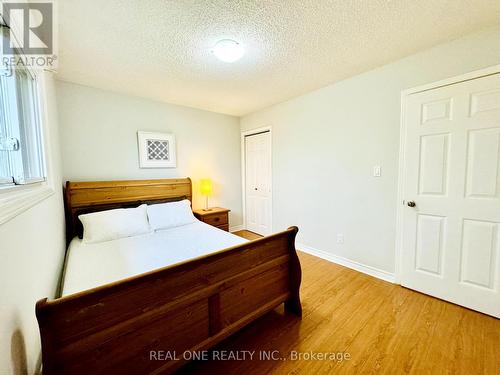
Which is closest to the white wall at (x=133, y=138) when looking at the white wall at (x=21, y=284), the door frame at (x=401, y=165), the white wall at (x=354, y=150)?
the white wall at (x=354, y=150)

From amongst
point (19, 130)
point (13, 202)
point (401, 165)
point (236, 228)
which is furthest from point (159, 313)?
point (236, 228)

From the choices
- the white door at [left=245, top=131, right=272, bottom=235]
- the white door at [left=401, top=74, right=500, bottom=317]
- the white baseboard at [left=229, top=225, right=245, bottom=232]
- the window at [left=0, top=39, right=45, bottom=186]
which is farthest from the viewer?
the white baseboard at [left=229, top=225, right=245, bottom=232]

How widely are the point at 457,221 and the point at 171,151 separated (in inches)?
138

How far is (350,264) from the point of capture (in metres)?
2.64

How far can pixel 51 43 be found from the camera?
1727mm

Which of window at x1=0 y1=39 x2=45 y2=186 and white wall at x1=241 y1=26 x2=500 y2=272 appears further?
white wall at x1=241 y1=26 x2=500 y2=272

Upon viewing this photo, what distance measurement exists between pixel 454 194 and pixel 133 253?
9.55ft

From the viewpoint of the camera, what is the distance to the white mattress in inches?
59.2

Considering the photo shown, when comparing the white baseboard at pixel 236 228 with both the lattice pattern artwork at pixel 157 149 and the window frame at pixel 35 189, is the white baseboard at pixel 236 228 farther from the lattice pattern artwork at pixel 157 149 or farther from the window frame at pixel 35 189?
the window frame at pixel 35 189

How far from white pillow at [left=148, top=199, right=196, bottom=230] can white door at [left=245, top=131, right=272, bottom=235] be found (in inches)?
57.5

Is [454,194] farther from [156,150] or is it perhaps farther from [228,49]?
[156,150]

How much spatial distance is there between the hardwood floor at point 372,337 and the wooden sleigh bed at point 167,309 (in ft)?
0.66

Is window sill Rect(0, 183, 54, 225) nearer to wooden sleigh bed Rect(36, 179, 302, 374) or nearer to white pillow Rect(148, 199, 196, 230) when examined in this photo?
wooden sleigh bed Rect(36, 179, 302, 374)

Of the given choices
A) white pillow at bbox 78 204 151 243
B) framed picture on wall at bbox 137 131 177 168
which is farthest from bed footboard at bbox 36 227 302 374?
framed picture on wall at bbox 137 131 177 168
